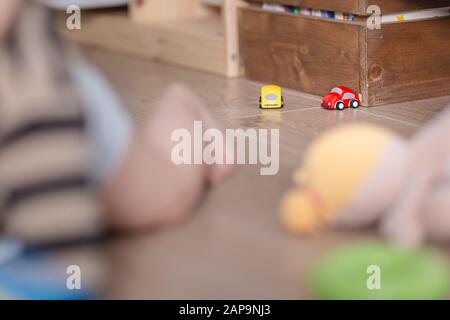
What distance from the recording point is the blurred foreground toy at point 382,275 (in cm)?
80

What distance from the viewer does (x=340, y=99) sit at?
1721 mm

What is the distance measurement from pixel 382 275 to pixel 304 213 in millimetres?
153

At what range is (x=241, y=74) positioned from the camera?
2191 millimetres

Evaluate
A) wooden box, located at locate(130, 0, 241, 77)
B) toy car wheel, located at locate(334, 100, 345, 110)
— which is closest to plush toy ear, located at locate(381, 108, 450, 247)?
toy car wheel, located at locate(334, 100, 345, 110)

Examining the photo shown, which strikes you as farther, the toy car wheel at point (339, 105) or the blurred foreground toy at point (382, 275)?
the toy car wheel at point (339, 105)

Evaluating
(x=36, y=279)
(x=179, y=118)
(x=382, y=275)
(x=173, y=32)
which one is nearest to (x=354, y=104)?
(x=179, y=118)

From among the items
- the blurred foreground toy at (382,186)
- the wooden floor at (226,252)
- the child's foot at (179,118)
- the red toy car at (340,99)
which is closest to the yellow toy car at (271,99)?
the red toy car at (340,99)

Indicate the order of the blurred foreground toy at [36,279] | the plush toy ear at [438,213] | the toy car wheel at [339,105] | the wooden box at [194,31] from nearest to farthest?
the blurred foreground toy at [36,279]
the plush toy ear at [438,213]
the toy car wheel at [339,105]
the wooden box at [194,31]

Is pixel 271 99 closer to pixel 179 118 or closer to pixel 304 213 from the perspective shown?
pixel 179 118

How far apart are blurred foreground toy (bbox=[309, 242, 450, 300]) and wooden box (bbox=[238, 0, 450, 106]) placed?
92 cm

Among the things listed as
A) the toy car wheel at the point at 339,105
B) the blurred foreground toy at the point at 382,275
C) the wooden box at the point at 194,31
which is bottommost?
the blurred foreground toy at the point at 382,275

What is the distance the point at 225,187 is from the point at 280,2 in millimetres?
951

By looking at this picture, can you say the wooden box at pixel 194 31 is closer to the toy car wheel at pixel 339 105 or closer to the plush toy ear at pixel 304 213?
the toy car wheel at pixel 339 105

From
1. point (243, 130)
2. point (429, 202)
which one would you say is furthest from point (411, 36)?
point (429, 202)
